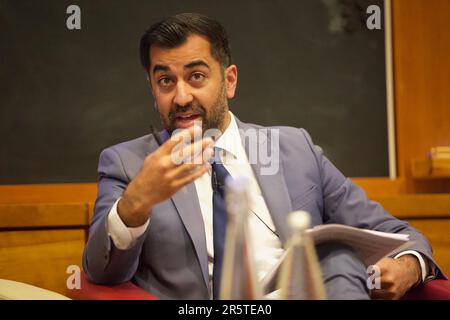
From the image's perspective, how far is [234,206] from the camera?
0.86 m

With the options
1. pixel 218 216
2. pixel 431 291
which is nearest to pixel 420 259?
pixel 431 291

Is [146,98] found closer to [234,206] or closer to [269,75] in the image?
[269,75]

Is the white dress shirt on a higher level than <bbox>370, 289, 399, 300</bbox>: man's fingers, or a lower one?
higher

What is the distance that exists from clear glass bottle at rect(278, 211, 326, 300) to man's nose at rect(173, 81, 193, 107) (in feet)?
2.49

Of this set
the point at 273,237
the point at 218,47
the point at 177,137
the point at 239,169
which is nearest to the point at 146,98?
the point at 218,47

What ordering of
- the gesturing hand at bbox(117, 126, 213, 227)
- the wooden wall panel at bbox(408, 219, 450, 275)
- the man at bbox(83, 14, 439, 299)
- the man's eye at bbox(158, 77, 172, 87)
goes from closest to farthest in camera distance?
the gesturing hand at bbox(117, 126, 213, 227) → the man at bbox(83, 14, 439, 299) → the man's eye at bbox(158, 77, 172, 87) → the wooden wall panel at bbox(408, 219, 450, 275)

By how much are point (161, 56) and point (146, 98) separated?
0.46 metres

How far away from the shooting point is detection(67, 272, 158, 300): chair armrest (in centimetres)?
126

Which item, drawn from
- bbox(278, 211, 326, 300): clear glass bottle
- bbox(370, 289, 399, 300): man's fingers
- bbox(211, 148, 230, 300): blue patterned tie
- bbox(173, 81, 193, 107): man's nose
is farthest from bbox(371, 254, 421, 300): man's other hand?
bbox(173, 81, 193, 107): man's nose

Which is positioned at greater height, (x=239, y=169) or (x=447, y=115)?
(x=447, y=115)

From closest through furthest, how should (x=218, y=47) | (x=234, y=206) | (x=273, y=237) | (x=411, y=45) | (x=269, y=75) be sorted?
(x=234, y=206) < (x=273, y=237) < (x=218, y=47) < (x=269, y=75) < (x=411, y=45)

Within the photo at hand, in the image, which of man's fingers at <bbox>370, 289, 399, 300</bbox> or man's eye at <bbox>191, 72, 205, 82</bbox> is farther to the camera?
man's eye at <bbox>191, 72, 205, 82</bbox>

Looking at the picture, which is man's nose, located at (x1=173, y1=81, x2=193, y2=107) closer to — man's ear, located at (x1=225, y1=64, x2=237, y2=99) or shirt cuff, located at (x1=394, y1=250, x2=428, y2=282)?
man's ear, located at (x1=225, y1=64, x2=237, y2=99)

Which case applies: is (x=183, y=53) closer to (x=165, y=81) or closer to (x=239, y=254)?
(x=165, y=81)
